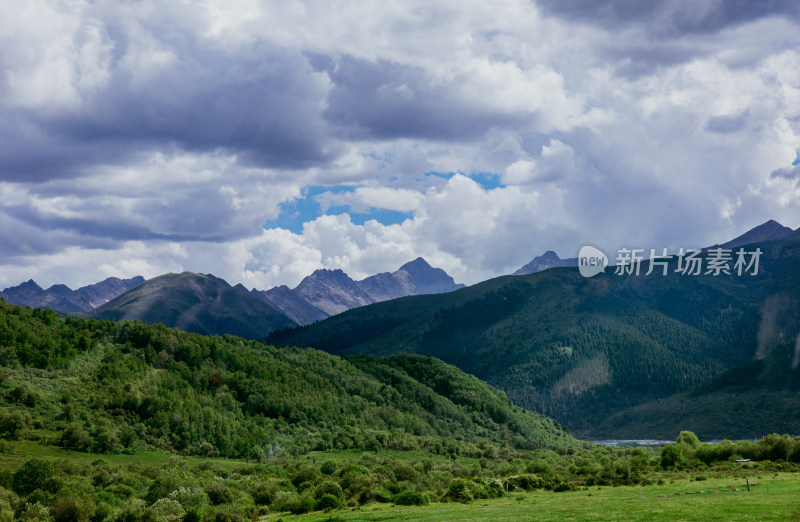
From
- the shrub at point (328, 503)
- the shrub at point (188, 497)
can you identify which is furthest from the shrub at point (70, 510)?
the shrub at point (328, 503)

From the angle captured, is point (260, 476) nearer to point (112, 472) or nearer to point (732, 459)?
point (112, 472)

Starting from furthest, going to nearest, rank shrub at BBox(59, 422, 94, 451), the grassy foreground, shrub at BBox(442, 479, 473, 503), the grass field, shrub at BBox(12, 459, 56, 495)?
1. shrub at BBox(59, 422, 94, 451)
2. shrub at BBox(12, 459, 56, 495)
3. shrub at BBox(442, 479, 473, 503)
4. the grass field
5. the grassy foreground

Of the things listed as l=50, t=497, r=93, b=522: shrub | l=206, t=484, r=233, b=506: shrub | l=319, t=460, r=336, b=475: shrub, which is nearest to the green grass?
l=319, t=460, r=336, b=475: shrub

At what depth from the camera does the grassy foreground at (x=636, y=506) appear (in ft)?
210

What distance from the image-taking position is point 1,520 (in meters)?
87.5

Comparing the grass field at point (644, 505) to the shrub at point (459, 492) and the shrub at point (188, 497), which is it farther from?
the shrub at point (188, 497)

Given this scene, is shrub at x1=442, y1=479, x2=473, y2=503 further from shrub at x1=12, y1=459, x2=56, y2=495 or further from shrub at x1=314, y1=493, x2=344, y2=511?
shrub at x1=12, y1=459, x2=56, y2=495

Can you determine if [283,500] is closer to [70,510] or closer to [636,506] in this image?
[70,510]

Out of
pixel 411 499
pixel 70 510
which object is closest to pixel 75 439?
pixel 70 510

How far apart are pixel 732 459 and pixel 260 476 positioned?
100860 mm

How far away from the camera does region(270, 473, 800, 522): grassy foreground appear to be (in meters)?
64.0

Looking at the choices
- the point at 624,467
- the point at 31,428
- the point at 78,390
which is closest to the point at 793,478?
the point at 624,467

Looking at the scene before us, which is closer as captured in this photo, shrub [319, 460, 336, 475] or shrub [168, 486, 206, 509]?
shrub [168, 486, 206, 509]

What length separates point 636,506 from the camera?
2899 inches
